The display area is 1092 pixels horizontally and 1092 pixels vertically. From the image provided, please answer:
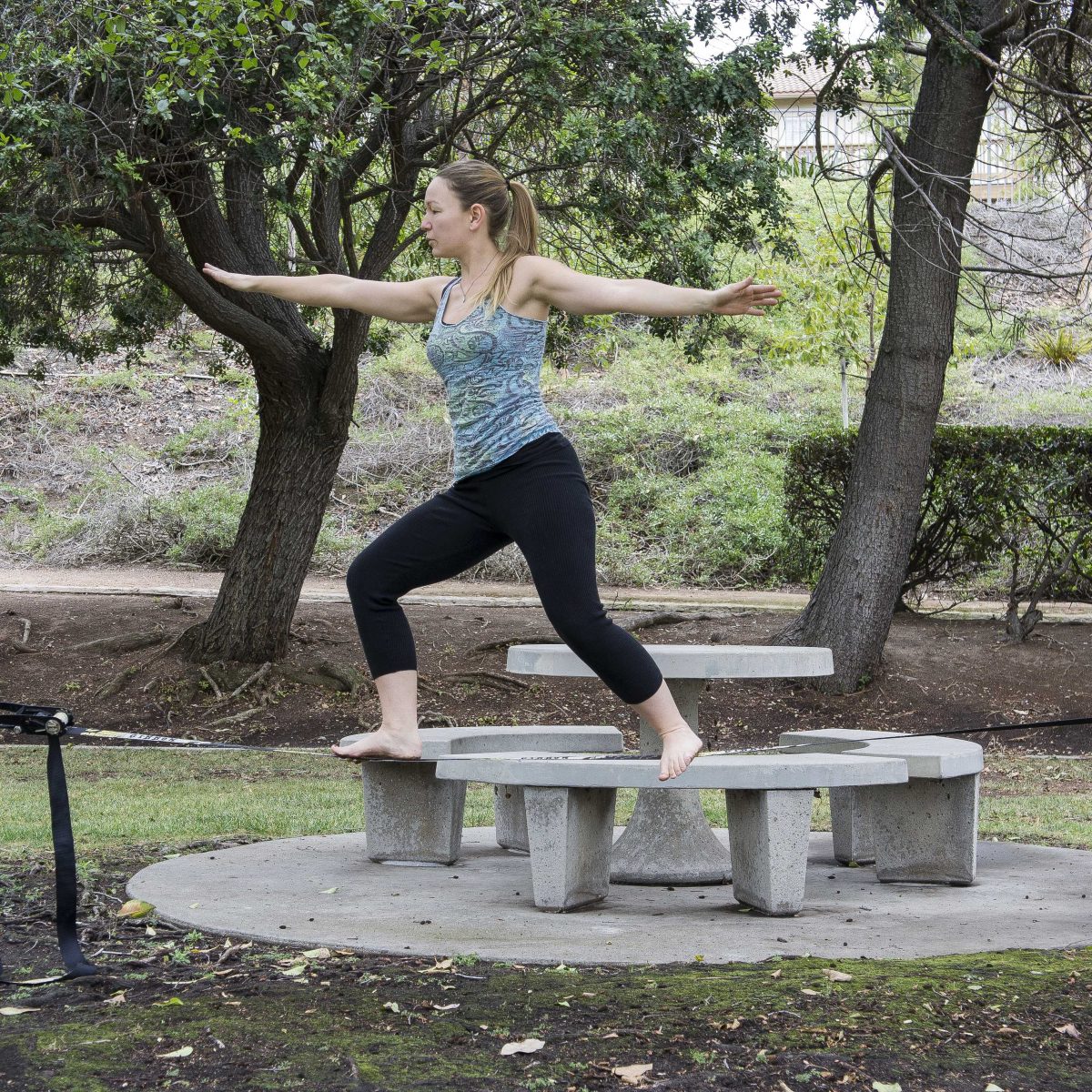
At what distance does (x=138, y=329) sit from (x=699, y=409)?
11865 mm

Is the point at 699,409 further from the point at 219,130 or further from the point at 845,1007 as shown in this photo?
the point at 845,1007

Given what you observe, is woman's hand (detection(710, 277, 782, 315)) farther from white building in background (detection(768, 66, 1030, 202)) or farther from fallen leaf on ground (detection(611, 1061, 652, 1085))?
white building in background (detection(768, 66, 1030, 202))

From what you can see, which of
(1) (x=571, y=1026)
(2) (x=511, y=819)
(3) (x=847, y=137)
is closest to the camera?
(1) (x=571, y=1026)

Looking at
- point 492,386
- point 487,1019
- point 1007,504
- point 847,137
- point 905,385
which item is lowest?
point 487,1019

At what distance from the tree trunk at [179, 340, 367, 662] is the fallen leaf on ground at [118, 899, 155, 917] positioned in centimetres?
724

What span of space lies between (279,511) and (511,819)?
20.2 feet

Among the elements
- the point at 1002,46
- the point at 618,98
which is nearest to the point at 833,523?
the point at 1002,46

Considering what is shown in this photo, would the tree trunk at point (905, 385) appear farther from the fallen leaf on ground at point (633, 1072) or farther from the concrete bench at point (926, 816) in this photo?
the fallen leaf on ground at point (633, 1072)

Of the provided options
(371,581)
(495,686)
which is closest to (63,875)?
(371,581)

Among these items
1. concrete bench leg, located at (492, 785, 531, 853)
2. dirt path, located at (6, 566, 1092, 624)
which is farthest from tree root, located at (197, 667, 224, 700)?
concrete bench leg, located at (492, 785, 531, 853)

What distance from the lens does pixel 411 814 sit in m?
5.45

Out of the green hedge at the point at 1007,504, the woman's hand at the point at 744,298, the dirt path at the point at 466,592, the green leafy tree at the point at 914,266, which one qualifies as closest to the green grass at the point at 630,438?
the dirt path at the point at 466,592

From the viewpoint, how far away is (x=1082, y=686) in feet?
36.7

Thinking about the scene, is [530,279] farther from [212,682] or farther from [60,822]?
[212,682]
